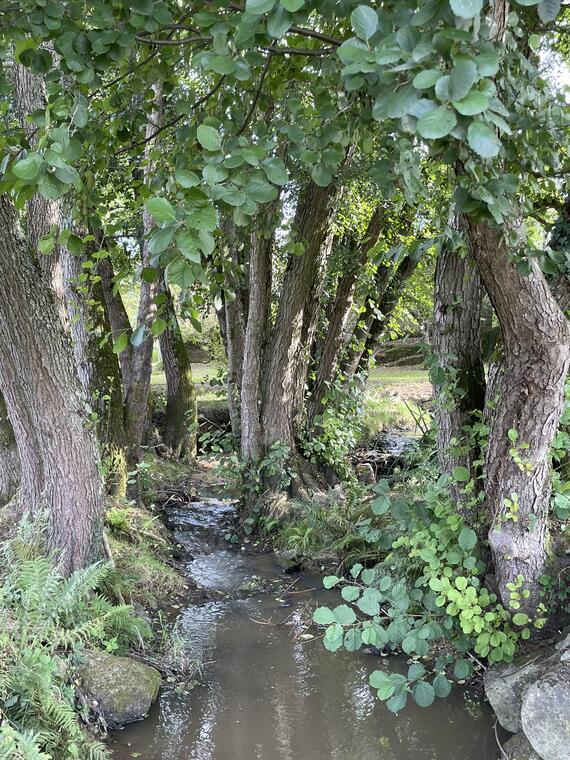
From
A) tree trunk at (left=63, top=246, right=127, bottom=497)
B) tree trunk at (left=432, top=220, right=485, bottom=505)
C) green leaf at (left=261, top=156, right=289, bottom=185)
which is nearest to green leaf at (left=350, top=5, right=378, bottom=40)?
green leaf at (left=261, top=156, right=289, bottom=185)

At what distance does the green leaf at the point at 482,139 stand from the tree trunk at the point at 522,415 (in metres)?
1.54

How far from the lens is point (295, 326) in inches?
296

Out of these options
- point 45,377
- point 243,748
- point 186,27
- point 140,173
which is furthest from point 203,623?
point 140,173

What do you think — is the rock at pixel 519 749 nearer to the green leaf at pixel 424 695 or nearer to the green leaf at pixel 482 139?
the green leaf at pixel 424 695

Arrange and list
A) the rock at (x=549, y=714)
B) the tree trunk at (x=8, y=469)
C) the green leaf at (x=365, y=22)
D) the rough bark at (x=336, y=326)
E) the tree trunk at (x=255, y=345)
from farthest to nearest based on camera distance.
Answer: the rough bark at (x=336, y=326), the tree trunk at (x=255, y=345), the tree trunk at (x=8, y=469), the rock at (x=549, y=714), the green leaf at (x=365, y=22)

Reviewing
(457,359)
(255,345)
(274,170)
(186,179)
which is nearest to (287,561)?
(255,345)

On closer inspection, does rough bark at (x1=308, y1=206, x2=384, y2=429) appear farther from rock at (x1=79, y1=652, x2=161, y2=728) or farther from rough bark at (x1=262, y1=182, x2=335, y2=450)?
rock at (x1=79, y1=652, x2=161, y2=728)

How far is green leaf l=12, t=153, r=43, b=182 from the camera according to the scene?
5.15 ft

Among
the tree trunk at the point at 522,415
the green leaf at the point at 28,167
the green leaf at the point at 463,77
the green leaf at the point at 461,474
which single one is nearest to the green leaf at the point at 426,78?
the green leaf at the point at 463,77

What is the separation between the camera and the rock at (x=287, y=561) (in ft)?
20.8

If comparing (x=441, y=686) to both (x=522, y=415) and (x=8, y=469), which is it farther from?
(x=8, y=469)

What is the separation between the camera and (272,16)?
157cm

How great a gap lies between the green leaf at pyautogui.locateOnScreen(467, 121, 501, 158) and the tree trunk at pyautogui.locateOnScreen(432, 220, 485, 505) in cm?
276

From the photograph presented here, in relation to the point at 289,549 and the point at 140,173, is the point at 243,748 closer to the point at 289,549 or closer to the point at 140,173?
the point at 289,549
